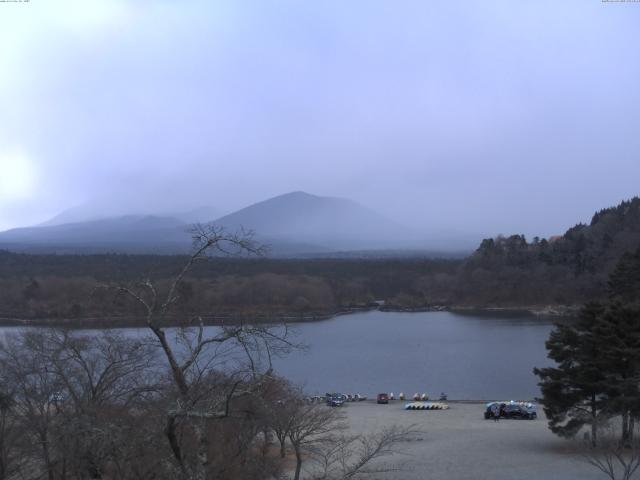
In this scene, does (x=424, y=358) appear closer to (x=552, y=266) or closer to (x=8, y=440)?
(x=8, y=440)

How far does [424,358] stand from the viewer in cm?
2084

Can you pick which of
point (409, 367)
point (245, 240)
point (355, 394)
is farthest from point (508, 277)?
point (245, 240)

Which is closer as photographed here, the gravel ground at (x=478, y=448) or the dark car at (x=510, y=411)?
the gravel ground at (x=478, y=448)

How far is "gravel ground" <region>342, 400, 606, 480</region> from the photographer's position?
7523mm

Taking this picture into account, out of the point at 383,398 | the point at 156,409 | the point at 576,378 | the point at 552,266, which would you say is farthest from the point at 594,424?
the point at 552,266

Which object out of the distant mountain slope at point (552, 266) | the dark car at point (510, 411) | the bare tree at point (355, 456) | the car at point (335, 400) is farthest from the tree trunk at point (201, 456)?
the distant mountain slope at point (552, 266)

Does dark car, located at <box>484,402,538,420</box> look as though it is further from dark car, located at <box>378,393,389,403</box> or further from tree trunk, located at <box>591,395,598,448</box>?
tree trunk, located at <box>591,395,598,448</box>

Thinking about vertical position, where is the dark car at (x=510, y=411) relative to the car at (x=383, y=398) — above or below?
above

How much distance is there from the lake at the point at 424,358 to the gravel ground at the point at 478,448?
7.24 feet

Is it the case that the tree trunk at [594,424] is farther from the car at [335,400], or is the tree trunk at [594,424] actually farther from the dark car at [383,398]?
the dark car at [383,398]

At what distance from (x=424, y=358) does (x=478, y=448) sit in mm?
11864

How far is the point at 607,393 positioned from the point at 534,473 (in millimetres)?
1620

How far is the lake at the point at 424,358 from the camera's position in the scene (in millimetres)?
16641

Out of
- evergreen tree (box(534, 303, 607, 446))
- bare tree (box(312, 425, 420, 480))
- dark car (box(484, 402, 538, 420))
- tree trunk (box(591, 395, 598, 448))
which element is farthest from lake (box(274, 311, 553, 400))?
tree trunk (box(591, 395, 598, 448))
